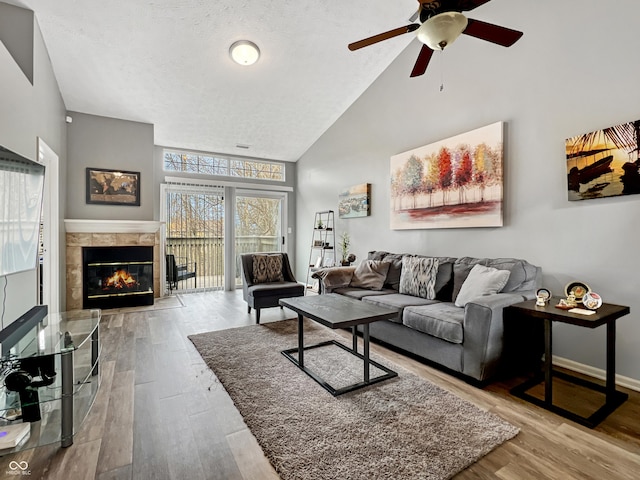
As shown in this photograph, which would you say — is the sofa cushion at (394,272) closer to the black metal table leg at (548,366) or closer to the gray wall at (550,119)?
the gray wall at (550,119)

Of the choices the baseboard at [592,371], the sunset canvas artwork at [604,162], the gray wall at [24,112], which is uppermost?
the gray wall at [24,112]

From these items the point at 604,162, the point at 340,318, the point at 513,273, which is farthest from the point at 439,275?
→ the point at 604,162

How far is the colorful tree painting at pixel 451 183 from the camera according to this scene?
3285 mm

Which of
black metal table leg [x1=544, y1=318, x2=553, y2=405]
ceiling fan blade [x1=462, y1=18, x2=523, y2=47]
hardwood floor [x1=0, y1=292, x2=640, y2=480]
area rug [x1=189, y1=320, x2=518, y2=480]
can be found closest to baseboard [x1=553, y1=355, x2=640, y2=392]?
hardwood floor [x1=0, y1=292, x2=640, y2=480]

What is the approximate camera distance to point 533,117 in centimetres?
297

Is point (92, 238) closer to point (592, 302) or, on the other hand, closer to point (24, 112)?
point (24, 112)

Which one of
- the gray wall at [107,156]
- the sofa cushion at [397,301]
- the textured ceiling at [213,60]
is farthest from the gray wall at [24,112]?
the sofa cushion at [397,301]

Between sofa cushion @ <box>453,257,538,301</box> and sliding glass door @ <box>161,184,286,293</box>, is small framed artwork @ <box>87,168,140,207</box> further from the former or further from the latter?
sofa cushion @ <box>453,257,538,301</box>

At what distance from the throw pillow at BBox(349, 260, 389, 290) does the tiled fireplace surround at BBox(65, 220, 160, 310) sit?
3374mm

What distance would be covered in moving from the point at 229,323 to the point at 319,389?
208 centimetres

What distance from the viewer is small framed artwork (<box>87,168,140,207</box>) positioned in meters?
4.97

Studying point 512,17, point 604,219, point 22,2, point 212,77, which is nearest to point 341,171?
point 212,77

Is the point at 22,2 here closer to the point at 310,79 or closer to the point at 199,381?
the point at 310,79

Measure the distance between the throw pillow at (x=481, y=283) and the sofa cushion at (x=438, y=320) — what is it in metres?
0.12
